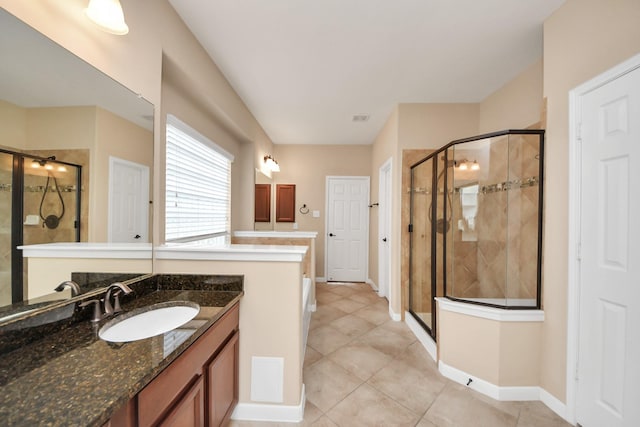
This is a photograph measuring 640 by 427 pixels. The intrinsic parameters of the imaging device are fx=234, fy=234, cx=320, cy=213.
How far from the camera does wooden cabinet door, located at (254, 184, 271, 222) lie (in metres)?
3.72

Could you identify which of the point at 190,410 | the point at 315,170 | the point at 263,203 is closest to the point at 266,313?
the point at 190,410

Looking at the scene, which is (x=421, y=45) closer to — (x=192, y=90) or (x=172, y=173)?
(x=192, y=90)

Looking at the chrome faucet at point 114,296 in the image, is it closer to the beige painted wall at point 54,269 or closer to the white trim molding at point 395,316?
the beige painted wall at point 54,269

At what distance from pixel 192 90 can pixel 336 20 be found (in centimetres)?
126

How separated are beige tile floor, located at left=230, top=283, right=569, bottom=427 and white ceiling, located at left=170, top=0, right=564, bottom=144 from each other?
2.68m

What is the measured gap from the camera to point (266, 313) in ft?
4.90

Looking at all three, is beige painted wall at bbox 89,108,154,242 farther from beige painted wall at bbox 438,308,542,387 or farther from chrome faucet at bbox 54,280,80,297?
beige painted wall at bbox 438,308,542,387

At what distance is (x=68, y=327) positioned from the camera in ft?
3.21

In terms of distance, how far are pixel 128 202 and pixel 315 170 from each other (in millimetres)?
3476

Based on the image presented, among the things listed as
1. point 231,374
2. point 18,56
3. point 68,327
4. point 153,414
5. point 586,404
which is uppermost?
point 18,56

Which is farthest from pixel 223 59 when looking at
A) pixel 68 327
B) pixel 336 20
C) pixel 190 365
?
pixel 190 365

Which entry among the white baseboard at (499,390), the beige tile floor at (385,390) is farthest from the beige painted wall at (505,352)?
the beige tile floor at (385,390)

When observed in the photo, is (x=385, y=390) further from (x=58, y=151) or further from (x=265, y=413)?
(x=58, y=151)

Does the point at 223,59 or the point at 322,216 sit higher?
the point at 223,59
